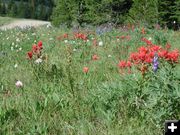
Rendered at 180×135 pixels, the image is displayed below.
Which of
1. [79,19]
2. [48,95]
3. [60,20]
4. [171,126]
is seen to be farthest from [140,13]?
[171,126]

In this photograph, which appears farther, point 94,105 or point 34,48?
point 34,48

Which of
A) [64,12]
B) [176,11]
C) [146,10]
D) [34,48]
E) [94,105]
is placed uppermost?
[34,48]

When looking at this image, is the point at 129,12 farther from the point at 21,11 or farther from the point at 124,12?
the point at 21,11

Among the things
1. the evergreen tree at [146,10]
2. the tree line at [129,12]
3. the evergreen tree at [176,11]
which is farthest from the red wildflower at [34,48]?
the evergreen tree at [176,11]

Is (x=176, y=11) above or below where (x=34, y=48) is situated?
below

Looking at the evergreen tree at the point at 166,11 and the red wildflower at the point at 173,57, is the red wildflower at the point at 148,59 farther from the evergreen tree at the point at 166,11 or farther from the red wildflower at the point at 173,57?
the evergreen tree at the point at 166,11

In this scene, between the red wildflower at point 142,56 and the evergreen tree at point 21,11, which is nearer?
the red wildflower at point 142,56

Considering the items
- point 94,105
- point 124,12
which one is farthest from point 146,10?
point 94,105

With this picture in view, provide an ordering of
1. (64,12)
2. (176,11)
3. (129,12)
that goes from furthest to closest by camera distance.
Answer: (64,12) < (176,11) < (129,12)

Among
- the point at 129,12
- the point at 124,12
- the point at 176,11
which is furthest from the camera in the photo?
the point at 124,12

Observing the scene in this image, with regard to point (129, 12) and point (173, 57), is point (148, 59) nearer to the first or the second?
point (173, 57)

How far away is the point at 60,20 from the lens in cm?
4034

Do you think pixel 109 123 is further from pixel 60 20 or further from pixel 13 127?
pixel 60 20

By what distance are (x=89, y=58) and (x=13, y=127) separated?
3.95m
